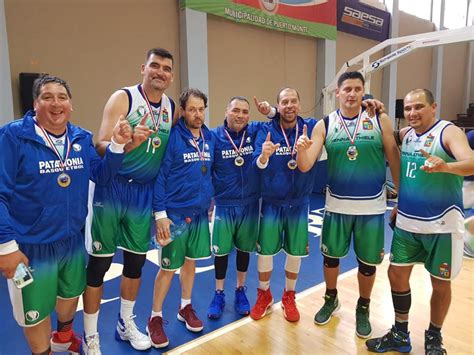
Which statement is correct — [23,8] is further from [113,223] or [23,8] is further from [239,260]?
[239,260]

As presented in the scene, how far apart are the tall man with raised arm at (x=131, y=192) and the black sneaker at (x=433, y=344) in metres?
1.90

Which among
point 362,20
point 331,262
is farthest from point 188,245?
point 362,20

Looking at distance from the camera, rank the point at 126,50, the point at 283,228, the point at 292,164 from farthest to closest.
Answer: the point at 126,50 → the point at 283,228 → the point at 292,164

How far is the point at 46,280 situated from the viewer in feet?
6.15

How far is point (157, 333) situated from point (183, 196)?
1006mm

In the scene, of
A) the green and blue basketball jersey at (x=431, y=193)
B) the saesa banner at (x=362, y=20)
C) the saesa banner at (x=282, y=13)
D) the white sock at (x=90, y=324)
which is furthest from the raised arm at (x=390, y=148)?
the saesa banner at (x=362, y=20)

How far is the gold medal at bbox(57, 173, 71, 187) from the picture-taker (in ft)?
6.24

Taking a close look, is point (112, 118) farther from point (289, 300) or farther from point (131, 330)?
point (289, 300)

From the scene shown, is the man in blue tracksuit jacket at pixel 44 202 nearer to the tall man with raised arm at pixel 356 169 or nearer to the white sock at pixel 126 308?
the white sock at pixel 126 308

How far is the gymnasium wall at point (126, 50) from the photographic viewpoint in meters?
5.26

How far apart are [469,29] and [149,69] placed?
5.44 metres

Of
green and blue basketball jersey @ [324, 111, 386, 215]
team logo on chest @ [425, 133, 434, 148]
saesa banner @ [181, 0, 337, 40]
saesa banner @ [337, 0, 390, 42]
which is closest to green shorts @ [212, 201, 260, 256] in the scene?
green and blue basketball jersey @ [324, 111, 386, 215]

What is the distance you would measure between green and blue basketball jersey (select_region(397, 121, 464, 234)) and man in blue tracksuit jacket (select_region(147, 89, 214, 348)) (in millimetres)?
1367

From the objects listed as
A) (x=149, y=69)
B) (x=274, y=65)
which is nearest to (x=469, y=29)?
(x=274, y=65)
